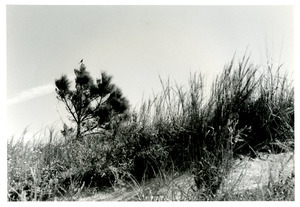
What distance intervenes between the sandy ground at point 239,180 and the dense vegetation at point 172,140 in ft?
0.39

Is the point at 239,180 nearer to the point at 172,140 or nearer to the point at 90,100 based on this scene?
the point at 172,140

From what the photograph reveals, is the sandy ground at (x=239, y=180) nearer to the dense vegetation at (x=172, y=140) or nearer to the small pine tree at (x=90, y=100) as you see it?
the dense vegetation at (x=172, y=140)

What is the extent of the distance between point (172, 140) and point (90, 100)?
110 centimetres

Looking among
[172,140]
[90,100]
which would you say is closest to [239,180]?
[172,140]

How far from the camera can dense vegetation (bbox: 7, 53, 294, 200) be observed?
4.52 m

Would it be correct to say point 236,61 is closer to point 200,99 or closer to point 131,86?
point 200,99

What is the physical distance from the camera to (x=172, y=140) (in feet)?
15.9

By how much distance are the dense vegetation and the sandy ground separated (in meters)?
0.12

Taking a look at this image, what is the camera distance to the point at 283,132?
4.78m

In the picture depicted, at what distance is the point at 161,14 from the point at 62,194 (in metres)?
2.15

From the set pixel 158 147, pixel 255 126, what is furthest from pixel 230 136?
pixel 158 147

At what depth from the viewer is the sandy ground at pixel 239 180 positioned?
4176mm

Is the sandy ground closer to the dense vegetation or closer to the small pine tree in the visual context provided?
the dense vegetation
